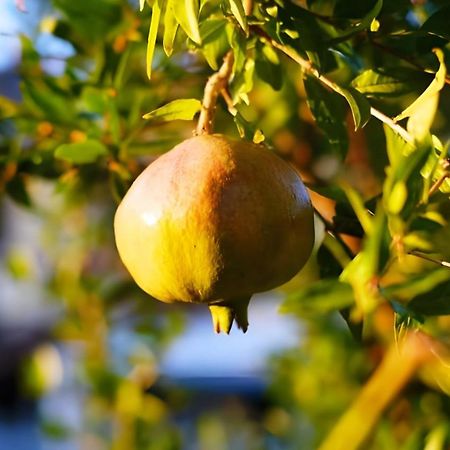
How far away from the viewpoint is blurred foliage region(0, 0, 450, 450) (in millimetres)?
495

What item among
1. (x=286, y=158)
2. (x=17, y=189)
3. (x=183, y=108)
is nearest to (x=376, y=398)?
(x=286, y=158)

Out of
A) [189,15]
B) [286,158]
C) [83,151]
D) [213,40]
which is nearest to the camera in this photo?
[189,15]

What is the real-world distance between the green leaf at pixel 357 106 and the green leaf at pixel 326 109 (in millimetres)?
76

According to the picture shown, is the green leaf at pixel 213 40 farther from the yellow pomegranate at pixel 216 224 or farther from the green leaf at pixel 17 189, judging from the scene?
the green leaf at pixel 17 189

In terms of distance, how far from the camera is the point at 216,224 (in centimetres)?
49

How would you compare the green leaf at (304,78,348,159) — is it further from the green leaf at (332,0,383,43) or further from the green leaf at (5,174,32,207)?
the green leaf at (5,174,32,207)

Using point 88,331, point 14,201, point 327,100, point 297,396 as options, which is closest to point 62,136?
point 14,201

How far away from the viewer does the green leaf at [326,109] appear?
62 centimetres

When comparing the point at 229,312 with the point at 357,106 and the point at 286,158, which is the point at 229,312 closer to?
the point at 357,106

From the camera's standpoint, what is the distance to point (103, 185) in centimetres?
128

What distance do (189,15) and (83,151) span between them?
26 centimetres

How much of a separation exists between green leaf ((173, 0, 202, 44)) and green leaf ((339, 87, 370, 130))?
95 millimetres

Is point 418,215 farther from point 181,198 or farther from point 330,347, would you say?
point 330,347

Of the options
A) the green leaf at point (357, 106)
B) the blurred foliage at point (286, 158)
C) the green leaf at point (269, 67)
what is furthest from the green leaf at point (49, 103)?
the green leaf at point (357, 106)
